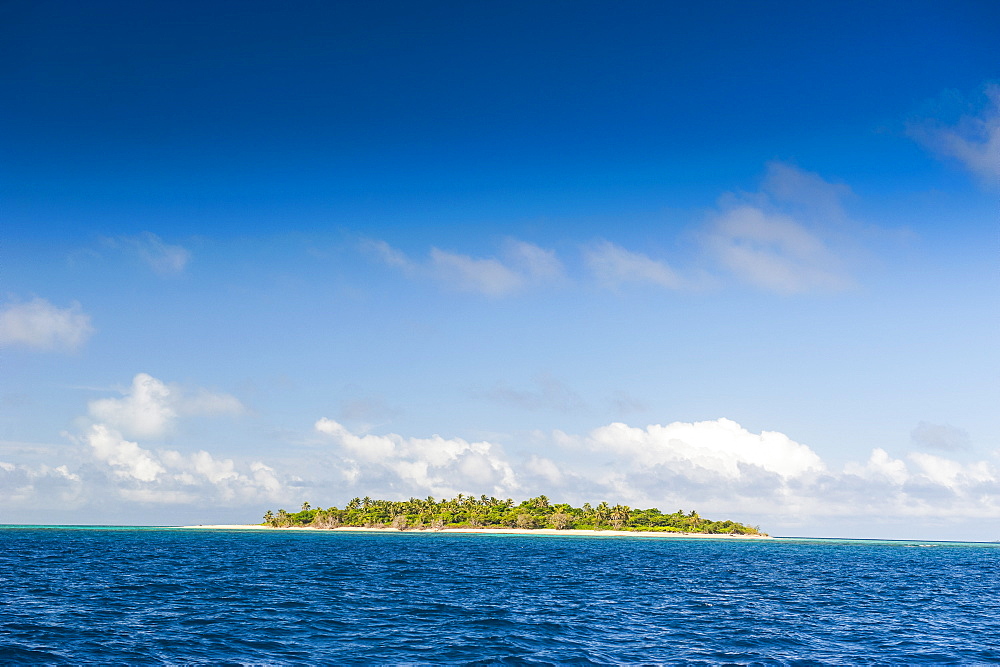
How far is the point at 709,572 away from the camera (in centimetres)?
9031

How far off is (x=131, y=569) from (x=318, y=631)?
164 feet

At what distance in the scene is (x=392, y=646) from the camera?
116ft

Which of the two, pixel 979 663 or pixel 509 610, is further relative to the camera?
pixel 509 610

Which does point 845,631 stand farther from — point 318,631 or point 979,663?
point 318,631

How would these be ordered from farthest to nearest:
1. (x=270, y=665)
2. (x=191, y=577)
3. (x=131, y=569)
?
(x=131, y=569) < (x=191, y=577) < (x=270, y=665)

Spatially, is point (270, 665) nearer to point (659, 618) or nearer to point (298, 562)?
point (659, 618)

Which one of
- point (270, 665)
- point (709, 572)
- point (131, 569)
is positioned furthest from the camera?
point (709, 572)

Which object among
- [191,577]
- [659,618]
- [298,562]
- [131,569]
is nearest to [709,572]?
[659,618]

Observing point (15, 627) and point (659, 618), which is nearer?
point (15, 627)

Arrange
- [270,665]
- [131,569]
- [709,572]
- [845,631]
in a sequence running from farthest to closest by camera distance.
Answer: [709,572], [131,569], [845,631], [270,665]

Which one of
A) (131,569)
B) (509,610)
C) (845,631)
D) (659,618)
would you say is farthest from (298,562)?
(845,631)

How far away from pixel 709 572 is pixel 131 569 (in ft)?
229

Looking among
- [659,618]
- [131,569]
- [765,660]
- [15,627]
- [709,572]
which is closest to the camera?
[765,660]

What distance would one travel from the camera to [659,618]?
4644 cm
